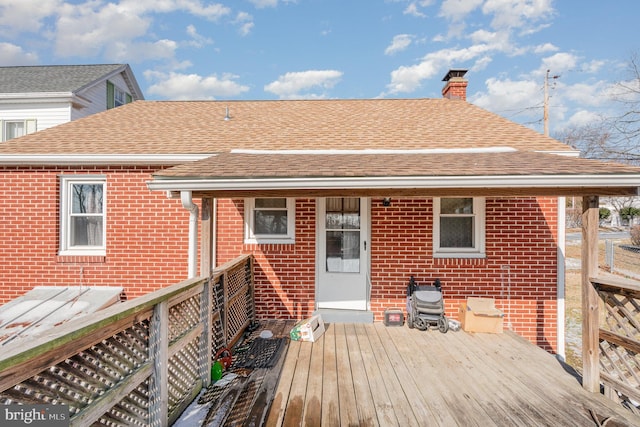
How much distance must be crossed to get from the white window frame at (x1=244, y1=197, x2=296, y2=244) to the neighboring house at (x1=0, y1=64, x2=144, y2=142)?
10045 mm

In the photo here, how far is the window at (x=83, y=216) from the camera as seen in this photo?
19.9 ft

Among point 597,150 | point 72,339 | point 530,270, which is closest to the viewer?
point 72,339

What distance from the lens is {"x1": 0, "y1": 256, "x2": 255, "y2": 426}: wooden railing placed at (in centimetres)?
172

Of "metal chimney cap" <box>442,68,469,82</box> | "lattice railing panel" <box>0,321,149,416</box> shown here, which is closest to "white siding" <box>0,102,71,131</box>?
"lattice railing panel" <box>0,321,149,416</box>

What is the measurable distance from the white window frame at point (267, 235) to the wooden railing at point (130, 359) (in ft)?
5.30

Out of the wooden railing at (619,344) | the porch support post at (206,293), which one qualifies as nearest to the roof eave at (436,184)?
the porch support post at (206,293)

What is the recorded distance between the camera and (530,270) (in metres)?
5.70

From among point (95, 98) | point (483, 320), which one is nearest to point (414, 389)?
point (483, 320)

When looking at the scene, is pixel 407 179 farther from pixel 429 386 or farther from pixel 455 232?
pixel 455 232

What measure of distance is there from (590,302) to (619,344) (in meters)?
0.44

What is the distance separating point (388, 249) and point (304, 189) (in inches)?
98.4

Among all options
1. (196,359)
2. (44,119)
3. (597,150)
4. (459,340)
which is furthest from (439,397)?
(597,150)

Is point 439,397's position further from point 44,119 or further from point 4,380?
point 44,119

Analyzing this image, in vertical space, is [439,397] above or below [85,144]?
below
